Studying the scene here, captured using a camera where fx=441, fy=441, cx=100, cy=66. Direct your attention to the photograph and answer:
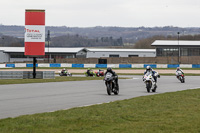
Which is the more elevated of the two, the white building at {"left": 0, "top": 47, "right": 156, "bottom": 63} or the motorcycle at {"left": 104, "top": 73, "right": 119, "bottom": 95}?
the white building at {"left": 0, "top": 47, "right": 156, "bottom": 63}

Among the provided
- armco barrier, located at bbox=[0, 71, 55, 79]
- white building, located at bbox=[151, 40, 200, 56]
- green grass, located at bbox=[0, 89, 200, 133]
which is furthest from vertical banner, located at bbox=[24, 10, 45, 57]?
white building, located at bbox=[151, 40, 200, 56]

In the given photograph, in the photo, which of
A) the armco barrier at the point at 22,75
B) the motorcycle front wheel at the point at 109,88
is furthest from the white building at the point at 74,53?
the motorcycle front wheel at the point at 109,88

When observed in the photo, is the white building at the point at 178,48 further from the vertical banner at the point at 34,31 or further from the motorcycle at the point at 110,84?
the motorcycle at the point at 110,84

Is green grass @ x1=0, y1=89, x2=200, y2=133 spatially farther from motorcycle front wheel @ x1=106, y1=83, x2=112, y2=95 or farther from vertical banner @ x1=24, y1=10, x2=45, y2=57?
vertical banner @ x1=24, y1=10, x2=45, y2=57

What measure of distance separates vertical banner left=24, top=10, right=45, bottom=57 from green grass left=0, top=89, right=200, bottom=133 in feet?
74.3

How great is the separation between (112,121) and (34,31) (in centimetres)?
2604

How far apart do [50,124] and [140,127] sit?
205cm

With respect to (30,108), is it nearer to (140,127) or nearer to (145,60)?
(140,127)

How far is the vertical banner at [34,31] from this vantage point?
116 feet

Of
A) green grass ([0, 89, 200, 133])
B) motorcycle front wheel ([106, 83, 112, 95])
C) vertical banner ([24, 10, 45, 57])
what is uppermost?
vertical banner ([24, 10, 45, 57])

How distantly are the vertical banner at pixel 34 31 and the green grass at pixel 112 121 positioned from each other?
22.6 metres

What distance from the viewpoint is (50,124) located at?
10039 mm

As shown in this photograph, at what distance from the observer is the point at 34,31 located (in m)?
35.7

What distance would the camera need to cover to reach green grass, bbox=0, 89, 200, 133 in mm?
9320
